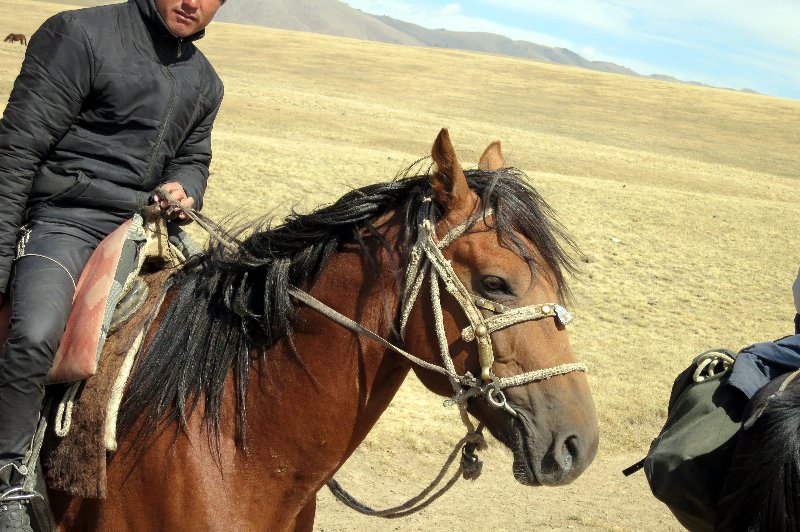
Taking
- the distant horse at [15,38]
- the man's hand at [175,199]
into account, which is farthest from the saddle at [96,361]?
the distant horse at [15,38]

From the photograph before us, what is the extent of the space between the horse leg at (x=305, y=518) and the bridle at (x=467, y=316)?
31.3 inches

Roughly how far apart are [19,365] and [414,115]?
28.2 m

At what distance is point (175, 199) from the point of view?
10.6ft

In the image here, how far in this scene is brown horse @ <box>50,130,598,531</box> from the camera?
259cm

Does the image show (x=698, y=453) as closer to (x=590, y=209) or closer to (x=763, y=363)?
(x=763, y=363)

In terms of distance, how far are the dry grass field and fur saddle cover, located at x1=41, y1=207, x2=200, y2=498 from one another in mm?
1639

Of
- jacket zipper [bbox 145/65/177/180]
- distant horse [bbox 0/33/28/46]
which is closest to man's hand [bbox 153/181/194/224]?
jacket zipper [bbox 145/65/177/180]

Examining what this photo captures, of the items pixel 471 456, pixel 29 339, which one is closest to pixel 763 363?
pixel 471 456

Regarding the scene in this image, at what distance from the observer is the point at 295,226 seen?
299 centimetres

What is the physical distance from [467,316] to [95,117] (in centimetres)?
154

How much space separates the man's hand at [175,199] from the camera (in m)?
3.21

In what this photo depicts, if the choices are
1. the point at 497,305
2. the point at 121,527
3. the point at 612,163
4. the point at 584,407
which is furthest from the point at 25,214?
the point at 612,163

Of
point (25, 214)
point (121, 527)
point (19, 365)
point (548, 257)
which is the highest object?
point (548, 257)

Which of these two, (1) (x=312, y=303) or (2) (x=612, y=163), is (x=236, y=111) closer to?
(2) (x=612, y=163)
